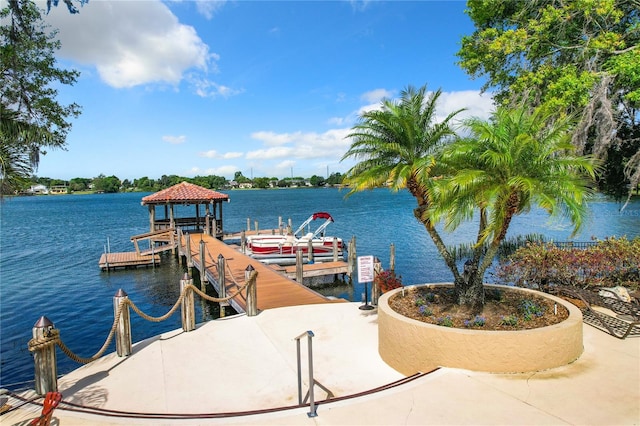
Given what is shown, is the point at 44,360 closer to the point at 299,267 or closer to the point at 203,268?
the point at 299,267

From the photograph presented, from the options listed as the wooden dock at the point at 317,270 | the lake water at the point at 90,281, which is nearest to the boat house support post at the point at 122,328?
the lake water at the point at 90,281

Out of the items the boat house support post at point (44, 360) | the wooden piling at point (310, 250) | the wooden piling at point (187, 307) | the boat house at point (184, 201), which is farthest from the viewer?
the boat house at point (184, 201)

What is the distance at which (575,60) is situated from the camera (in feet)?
53.5

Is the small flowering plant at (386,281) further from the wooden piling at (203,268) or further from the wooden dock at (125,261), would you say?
the wooden dock at (125,261)

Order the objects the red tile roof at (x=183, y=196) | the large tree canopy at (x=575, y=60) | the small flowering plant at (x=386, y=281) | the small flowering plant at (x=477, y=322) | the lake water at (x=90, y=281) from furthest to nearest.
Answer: the red tile roof at (x=183, y=196)
the large tree canopy at (x=575, y=60)
the lake water at (x=90, y=281)
the small flowering plant at (x=386, y=281)
the small flowering plant at (x=477, y=322)

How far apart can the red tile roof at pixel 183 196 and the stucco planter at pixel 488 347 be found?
80.6ft

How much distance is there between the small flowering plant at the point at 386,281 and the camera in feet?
33.1

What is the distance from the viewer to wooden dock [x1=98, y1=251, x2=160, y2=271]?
78.1 feet

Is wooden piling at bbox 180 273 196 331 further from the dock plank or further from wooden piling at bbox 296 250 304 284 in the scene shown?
the dock plank

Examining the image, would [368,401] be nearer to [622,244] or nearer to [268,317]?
[268,317]

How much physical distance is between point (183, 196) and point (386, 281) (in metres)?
21.8

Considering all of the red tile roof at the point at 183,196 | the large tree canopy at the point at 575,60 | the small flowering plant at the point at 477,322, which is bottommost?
the small flowering plant at the point at 477,322

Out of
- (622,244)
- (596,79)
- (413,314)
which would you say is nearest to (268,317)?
(413,314)

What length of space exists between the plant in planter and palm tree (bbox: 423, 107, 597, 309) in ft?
0.05
